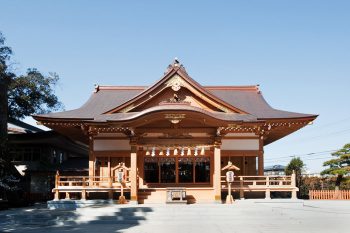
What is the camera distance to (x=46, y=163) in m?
32.9

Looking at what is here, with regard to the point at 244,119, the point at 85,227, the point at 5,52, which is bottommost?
the point at 85,227

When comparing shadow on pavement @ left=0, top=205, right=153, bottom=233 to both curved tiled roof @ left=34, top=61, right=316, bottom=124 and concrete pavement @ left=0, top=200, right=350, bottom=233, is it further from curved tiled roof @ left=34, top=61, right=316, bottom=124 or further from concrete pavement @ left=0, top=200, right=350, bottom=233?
curved tiled roof @ left=34, top=61, right=316, bottom=124

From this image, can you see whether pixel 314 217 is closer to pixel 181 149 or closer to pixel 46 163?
pixel 181 149

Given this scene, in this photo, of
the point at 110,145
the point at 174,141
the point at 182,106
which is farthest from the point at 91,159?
the point at 182,106

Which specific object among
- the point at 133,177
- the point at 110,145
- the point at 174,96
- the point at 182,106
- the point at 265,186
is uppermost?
the point at 174,96

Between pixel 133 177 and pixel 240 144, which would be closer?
pixel 133 177

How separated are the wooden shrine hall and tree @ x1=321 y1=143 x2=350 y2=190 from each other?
888 cm

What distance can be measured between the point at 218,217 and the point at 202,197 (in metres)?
5.86

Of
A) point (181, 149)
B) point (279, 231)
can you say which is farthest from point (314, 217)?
point (181, 149)

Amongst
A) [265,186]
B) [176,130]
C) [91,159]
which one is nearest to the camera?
[265,186]

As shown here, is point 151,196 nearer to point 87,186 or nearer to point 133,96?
point 87,186

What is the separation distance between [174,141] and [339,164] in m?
16.4

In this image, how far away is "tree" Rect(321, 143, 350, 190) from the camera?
31.5m

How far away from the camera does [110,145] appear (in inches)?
958
